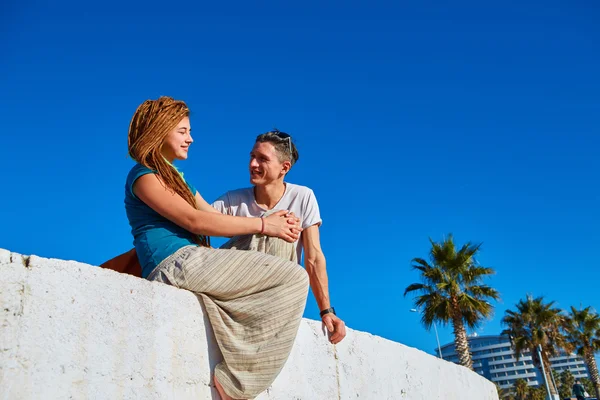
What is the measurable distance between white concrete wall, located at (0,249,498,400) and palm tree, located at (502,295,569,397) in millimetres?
33143

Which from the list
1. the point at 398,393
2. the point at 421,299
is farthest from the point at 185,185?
the point at 421,299

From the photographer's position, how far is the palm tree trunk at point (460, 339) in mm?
20953

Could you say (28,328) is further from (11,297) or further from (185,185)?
(185,185)

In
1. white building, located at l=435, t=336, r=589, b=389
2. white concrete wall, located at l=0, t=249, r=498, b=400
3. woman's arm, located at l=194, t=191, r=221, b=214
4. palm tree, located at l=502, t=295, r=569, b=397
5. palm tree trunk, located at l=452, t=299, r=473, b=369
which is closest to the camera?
white concrete wall, located at l=0, t=249, r=498, b=400

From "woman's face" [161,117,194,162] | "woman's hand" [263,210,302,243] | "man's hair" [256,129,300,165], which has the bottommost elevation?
"woman's hand" [263,210,302,243]

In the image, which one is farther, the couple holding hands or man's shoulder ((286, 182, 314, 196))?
man's shoulder ((286, 182, 314, 196))

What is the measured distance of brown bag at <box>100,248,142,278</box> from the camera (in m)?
2.31

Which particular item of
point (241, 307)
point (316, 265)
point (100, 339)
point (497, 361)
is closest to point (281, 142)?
point (316, 265)

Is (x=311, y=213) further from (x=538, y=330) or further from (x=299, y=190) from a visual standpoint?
(x=538, y=330)

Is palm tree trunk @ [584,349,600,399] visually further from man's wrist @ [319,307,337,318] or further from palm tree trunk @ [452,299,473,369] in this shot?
man's wrist @ [319,307,337,318]

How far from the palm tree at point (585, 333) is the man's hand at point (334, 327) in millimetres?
35335

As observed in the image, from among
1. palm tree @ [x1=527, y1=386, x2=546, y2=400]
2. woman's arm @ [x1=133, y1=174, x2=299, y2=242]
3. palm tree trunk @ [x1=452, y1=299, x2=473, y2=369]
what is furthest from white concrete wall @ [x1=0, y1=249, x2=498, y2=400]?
palm tree @ [x1=527, y1=386, x2=546, y2=400]

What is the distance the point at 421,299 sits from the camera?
22.8 m

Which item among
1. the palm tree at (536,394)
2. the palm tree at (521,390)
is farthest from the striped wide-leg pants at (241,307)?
the palm tree at (521,390)
